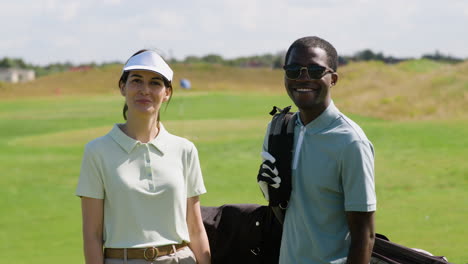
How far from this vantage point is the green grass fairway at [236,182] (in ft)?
30.2

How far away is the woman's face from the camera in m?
3.44

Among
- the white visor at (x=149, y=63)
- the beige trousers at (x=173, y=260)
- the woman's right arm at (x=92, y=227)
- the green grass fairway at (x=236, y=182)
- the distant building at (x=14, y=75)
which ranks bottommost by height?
the green grass fairway at (x=236, y=182)

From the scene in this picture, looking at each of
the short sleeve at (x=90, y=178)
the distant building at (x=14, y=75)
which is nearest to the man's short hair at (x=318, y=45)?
the short sleeve at (x=90, y=178)

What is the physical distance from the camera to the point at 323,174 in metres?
3.00

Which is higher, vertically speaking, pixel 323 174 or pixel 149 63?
pixel 149 63

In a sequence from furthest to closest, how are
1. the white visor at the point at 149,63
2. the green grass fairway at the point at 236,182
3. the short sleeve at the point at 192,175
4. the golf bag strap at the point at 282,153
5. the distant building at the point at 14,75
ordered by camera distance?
1. the distant building at the point at 14,75
2. the green grass fairway at the point at 236,182
3. the short sleeve at the point at 192,175
4. the white visor at the point at 149,63
5. the golf bag strap at the point at 282,153

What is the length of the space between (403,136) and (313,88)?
16.5 m

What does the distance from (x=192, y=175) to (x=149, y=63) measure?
1.84 feet

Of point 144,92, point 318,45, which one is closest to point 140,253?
point 144,92

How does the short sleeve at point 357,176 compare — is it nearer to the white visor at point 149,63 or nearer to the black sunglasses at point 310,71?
the black sunglasses at point 310,71

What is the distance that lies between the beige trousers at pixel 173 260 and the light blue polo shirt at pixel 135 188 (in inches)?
2.4

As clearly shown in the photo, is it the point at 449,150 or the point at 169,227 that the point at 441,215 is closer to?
the point at 449,150

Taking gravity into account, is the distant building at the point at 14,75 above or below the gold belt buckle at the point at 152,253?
below

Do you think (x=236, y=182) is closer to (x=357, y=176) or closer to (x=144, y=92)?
(x=144, y=92)
